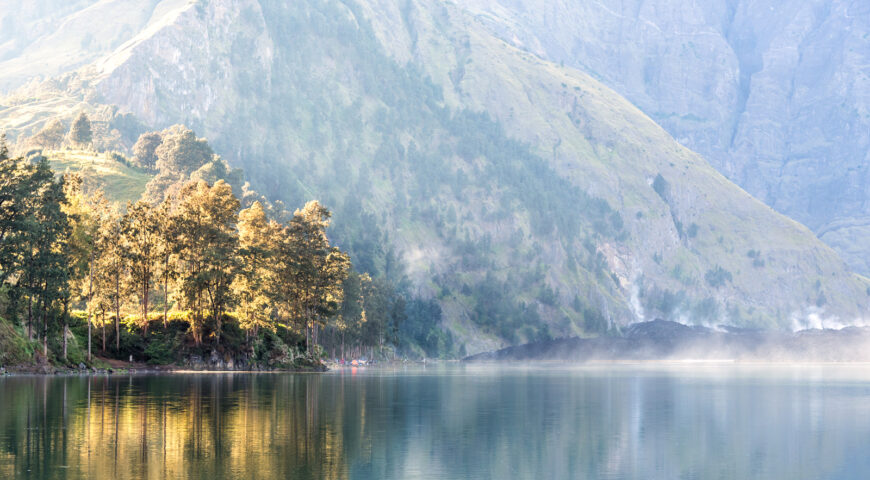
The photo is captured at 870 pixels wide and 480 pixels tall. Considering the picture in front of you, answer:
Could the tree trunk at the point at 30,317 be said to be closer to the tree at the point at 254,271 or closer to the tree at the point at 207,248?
the tree at the point at 207,248

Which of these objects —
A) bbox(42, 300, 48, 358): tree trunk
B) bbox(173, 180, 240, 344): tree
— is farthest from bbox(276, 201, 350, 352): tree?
bbox(42, 300, 48, 358): tree trunk

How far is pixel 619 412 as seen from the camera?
64.8 m

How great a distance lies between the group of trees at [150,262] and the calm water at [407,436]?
21564 mm

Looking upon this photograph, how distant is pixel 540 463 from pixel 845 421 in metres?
31.3

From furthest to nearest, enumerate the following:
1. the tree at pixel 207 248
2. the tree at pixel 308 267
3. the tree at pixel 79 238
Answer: the tree at pixel 308 267
the tree at pixel 207 248
the tree at pixel 79 238

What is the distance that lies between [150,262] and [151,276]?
201 inches

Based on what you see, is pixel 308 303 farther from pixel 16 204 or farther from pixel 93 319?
pixel 16 204

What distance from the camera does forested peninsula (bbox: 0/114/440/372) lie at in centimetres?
9444

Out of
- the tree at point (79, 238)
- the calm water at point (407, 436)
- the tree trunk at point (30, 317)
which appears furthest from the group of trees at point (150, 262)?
the calm water at point (407, 436)

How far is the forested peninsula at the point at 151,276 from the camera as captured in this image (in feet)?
310

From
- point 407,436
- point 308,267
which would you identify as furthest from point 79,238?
point 407,436

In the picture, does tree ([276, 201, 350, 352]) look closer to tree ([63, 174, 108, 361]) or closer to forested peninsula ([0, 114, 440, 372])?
forested peninsula ([0, 114, 440, 372])

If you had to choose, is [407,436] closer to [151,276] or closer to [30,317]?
[30,317]

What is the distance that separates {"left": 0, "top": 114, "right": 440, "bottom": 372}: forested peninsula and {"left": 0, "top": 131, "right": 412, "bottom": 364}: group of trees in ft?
0.55
